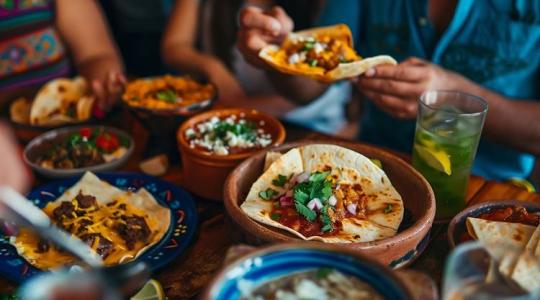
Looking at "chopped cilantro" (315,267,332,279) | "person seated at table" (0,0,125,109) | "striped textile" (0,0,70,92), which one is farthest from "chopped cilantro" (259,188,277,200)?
"striped textile" (0,0,70,92)

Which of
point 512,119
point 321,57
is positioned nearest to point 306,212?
point 321,57

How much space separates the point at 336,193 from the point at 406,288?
0.60 metres

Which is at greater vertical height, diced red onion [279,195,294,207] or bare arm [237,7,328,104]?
bare arm [237,7,328,104]

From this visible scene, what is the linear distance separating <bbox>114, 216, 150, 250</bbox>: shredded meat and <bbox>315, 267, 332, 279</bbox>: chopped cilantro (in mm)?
691

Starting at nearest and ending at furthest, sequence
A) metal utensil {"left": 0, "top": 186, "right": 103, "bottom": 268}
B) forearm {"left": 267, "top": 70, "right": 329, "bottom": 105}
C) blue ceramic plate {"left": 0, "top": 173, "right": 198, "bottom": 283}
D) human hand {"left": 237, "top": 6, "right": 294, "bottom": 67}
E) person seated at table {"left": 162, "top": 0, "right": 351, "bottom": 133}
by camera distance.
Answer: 1. metal utensil {"left": 0, "top": 186, "right": 103, "bottom": 268}
2. blue ceramic plate {"left": 0, "top": 173, "right": 198, "bottom": 283}
3. human hand {"left": 237, "top": 6, "right": 294, "bottom": 67}
4. forearm {"left": 267, "top": 70, "right": 329, "bottom": 105}
5. person seated at table {"left": 162, "top": 0, "right": 351, "bottom": 133}

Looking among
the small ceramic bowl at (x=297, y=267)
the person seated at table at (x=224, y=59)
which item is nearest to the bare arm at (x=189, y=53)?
the person seated at table at (x=224, y=59)

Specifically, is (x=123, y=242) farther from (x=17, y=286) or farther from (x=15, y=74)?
(x=15, y=74)

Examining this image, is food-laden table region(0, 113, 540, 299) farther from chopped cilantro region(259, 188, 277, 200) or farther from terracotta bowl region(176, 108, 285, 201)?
chopped cilantro region(259, 188, 277, 200)

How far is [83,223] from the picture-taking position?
1520mm

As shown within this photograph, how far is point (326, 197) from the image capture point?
1.44 meters

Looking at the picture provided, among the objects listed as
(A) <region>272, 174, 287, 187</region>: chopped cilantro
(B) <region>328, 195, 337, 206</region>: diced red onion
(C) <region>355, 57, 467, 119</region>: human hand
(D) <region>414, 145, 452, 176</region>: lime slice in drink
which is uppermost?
(C) <region>355, 57, 467, 119</region>: human hand

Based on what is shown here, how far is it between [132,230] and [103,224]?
0.10 meters

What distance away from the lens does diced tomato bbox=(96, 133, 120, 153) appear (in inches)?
80.8

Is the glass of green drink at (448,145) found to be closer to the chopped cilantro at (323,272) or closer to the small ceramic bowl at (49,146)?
the chopped cilantro at (323,272)
